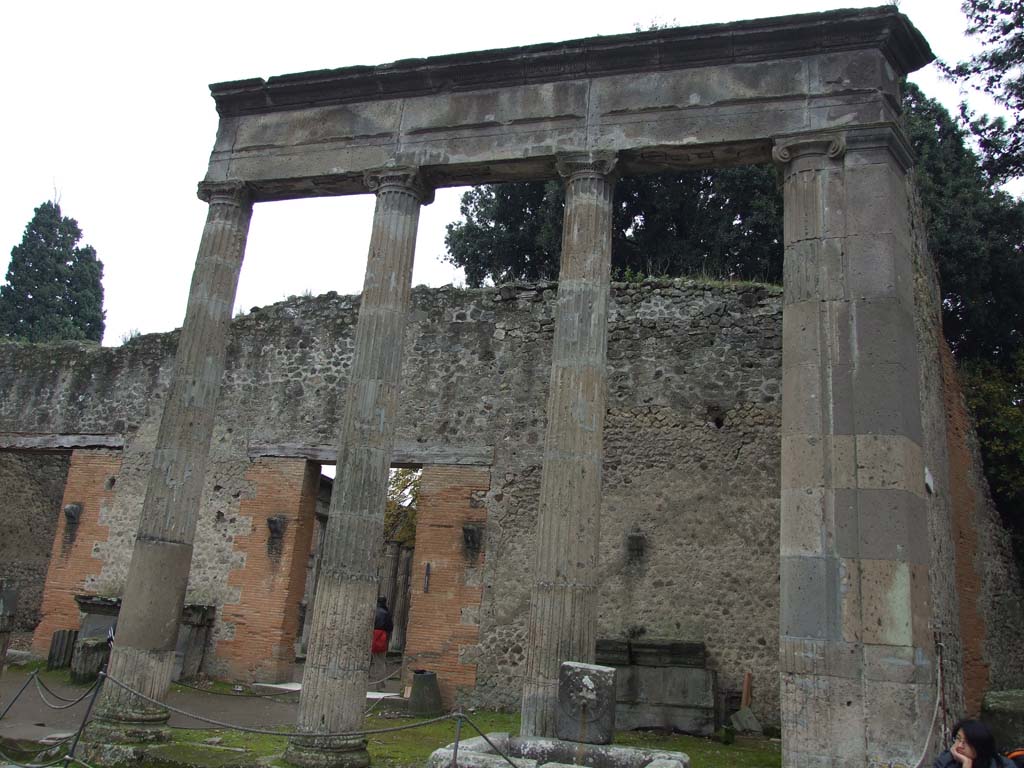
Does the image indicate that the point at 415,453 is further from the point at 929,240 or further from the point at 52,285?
the point at 52,285

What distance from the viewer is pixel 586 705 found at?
23.1ft

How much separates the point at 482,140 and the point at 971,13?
11.1m

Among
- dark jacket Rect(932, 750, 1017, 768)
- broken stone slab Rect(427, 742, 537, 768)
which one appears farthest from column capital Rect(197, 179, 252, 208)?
dark jacket Rect(932, 750, 1017, 768)

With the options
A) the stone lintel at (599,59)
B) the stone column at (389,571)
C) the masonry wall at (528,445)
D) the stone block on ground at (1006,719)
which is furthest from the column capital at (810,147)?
the stone column at (389,571)

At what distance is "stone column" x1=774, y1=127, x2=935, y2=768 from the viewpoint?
6859 mm

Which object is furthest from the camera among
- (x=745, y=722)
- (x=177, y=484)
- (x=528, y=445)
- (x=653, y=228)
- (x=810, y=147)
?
(x=653, y=228)

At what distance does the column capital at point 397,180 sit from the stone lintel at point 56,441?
819 cm

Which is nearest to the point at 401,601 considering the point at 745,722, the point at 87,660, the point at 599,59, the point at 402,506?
the point at 402,506

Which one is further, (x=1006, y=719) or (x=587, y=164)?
(x=1006, y=719)

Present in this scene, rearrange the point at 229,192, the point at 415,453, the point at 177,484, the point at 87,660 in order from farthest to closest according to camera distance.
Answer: the point at 415,453
the point at 87,660
the point at 229,192
the point at 177,484

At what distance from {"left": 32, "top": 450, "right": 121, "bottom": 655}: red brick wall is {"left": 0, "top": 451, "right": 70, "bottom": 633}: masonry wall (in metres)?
3.51

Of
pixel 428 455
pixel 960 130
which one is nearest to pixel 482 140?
pixel 428 455

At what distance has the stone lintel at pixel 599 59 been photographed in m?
8.54

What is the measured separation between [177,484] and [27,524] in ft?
39.2
